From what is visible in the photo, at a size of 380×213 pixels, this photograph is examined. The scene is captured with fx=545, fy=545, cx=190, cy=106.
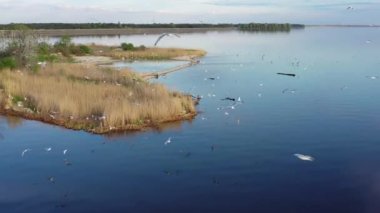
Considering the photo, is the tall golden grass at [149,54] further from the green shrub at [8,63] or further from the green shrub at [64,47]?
the green shrub at [8,63]

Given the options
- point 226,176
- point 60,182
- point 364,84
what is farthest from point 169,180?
point 364,84

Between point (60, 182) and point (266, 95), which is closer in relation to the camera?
point (60, 182)

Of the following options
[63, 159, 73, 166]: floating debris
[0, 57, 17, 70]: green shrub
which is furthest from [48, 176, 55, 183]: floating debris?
[0, 57, 17, 70]: green shrub

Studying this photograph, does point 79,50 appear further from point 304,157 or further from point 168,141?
point 304,157

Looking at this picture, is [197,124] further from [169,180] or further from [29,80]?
[29,80]

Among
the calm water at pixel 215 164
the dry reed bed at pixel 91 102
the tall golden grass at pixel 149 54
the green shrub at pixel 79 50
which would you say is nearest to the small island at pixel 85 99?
the dry reed bed at pixel 91 102

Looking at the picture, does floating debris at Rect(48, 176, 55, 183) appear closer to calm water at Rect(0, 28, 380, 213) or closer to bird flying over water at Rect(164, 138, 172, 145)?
calm water at Rect(0, 28, 380, 213)
